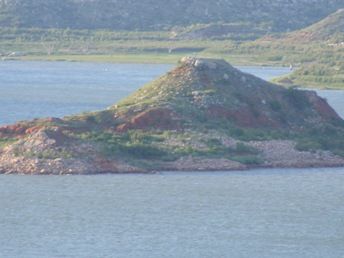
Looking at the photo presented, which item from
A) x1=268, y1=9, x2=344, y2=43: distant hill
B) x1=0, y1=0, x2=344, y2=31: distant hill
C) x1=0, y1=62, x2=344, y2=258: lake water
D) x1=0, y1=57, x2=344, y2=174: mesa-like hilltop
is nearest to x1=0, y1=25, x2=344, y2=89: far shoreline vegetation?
A: x1=268, y1=9, x2=344, y2=43: distant hill

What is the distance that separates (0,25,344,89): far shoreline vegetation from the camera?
112625 millimetres

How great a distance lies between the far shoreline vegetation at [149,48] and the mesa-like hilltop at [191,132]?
50.9m

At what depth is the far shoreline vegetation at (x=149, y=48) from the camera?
4434 inches

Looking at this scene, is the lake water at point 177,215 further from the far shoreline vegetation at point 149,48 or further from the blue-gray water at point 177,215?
the far shoreline vegetation at point 149,48

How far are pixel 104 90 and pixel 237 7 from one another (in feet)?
192

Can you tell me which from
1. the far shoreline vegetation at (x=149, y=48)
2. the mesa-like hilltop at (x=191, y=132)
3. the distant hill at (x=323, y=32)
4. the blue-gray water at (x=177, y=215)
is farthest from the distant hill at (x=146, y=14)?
the blue-gray water at (x=177, y=215)

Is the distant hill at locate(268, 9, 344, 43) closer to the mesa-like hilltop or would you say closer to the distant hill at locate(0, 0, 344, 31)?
the distant hill at locate(0, 0, 344, 31)

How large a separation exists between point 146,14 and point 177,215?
9876cm

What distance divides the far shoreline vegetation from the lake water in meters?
58.9

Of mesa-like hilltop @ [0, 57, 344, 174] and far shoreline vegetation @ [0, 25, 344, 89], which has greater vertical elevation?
mesa-like hilltop @ [0, 57, 344, 174]

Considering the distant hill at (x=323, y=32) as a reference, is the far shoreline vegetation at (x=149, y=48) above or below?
below

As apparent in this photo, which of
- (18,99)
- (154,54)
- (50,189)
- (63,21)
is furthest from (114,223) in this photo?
(63,21)

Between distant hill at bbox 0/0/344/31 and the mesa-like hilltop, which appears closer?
the mesa-like hilltop

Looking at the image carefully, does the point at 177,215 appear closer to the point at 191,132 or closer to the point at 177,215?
the point at 177,215
